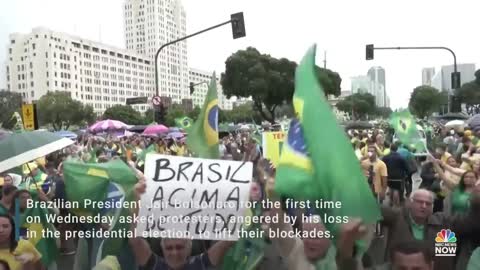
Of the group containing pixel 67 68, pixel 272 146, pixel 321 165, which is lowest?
pixel 272 146

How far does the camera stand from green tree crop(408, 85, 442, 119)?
7475 cm

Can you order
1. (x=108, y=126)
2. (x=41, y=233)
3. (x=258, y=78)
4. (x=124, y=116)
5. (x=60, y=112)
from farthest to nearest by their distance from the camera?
(x=60, y=112)
(x=124, y=116)
(x=258, y=78)
(x=108, y=126)
(x=41, y=233)

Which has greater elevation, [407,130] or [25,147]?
[25,147]

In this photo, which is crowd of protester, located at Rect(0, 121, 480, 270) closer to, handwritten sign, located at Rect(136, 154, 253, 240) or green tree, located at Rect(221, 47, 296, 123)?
handwritten sign, located at Rect(136, 154, 253, 240)

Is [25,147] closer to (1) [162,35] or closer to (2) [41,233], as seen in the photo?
(2) [41,233]

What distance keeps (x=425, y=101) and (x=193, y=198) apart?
7444 cm

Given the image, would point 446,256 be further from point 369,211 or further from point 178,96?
point 178,96

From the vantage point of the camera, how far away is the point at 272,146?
9711 millimetres

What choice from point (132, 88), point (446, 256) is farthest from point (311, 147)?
point (132, 88)

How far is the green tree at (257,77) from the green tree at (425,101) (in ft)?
97.5

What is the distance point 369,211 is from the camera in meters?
3.24

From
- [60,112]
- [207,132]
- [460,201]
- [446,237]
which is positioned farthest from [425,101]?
[446,237]

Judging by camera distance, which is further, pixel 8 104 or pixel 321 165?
pixel 8 104

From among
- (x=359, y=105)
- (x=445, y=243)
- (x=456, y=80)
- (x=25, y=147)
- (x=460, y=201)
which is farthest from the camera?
(x=359, y=105)
